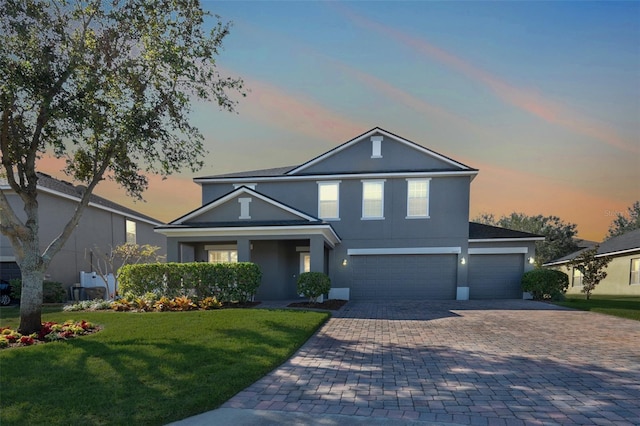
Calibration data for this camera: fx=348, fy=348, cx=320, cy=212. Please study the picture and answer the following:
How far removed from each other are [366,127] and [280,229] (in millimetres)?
8000

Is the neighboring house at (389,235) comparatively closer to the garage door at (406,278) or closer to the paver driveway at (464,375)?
the garage door at (406,278)

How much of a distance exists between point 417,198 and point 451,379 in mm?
13167

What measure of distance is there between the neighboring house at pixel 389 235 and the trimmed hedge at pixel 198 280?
3.56 m

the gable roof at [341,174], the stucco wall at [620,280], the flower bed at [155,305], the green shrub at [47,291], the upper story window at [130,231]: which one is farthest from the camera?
the upper story window at [130,231]

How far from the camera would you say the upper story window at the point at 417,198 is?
17797 millimetres

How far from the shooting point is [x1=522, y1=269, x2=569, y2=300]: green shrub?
659 inches

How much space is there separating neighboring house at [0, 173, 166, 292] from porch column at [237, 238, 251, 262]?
10.0 metres

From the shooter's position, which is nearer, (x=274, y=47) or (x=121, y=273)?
(x=274, y=47)

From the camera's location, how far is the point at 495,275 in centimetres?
1838

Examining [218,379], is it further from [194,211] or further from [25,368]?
[194,211]

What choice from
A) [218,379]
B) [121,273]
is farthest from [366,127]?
[218,379]

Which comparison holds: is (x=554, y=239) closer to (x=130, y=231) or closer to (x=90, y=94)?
(x=130, y=231)

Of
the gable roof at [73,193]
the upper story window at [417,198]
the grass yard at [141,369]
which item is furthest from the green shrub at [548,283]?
the gable roof at [73,193]

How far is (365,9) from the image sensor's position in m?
11.0
